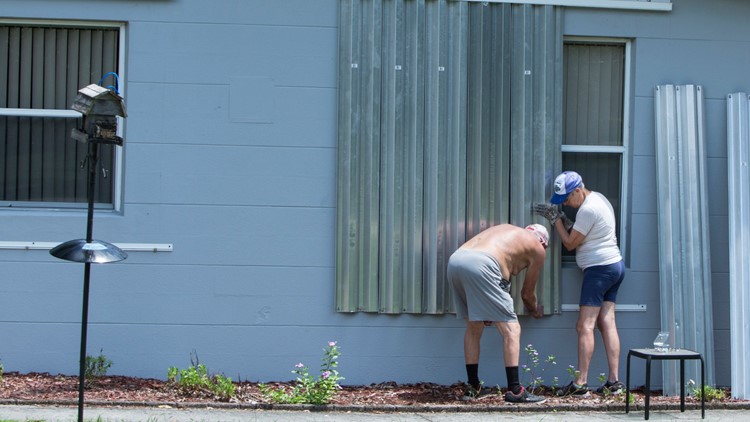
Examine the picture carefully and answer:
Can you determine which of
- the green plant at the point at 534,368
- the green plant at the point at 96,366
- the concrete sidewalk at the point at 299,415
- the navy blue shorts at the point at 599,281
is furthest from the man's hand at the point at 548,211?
the green plant at the point at 96,366

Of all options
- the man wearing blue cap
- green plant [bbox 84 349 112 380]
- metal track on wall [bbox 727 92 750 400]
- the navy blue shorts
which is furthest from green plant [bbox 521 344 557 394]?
green plant [bbox 84 349 112 380]

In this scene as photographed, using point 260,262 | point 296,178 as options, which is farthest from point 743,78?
point 260,262

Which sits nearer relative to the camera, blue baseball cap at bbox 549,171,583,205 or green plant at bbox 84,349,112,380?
green plant at bbox 84,349,112,380

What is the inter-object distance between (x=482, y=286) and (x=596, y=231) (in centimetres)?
128

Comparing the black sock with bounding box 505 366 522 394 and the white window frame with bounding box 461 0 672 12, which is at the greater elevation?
the white window frame with bounding box 461 0 672 12

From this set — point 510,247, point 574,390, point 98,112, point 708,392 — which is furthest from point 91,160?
point 708,392

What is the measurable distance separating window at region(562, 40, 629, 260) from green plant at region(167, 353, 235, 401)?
3.40 metres

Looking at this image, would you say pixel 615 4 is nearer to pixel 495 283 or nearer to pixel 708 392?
pixel 495 283

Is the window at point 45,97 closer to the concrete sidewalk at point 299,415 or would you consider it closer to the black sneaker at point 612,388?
the concrete sidewalk at point 299,415

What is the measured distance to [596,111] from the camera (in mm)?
8625

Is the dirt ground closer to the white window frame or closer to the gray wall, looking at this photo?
the gray wall

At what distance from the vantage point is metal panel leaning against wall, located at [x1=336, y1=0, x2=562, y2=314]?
8.20m

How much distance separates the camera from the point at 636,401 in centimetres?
779

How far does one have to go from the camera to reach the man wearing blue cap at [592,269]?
26.2 ft
